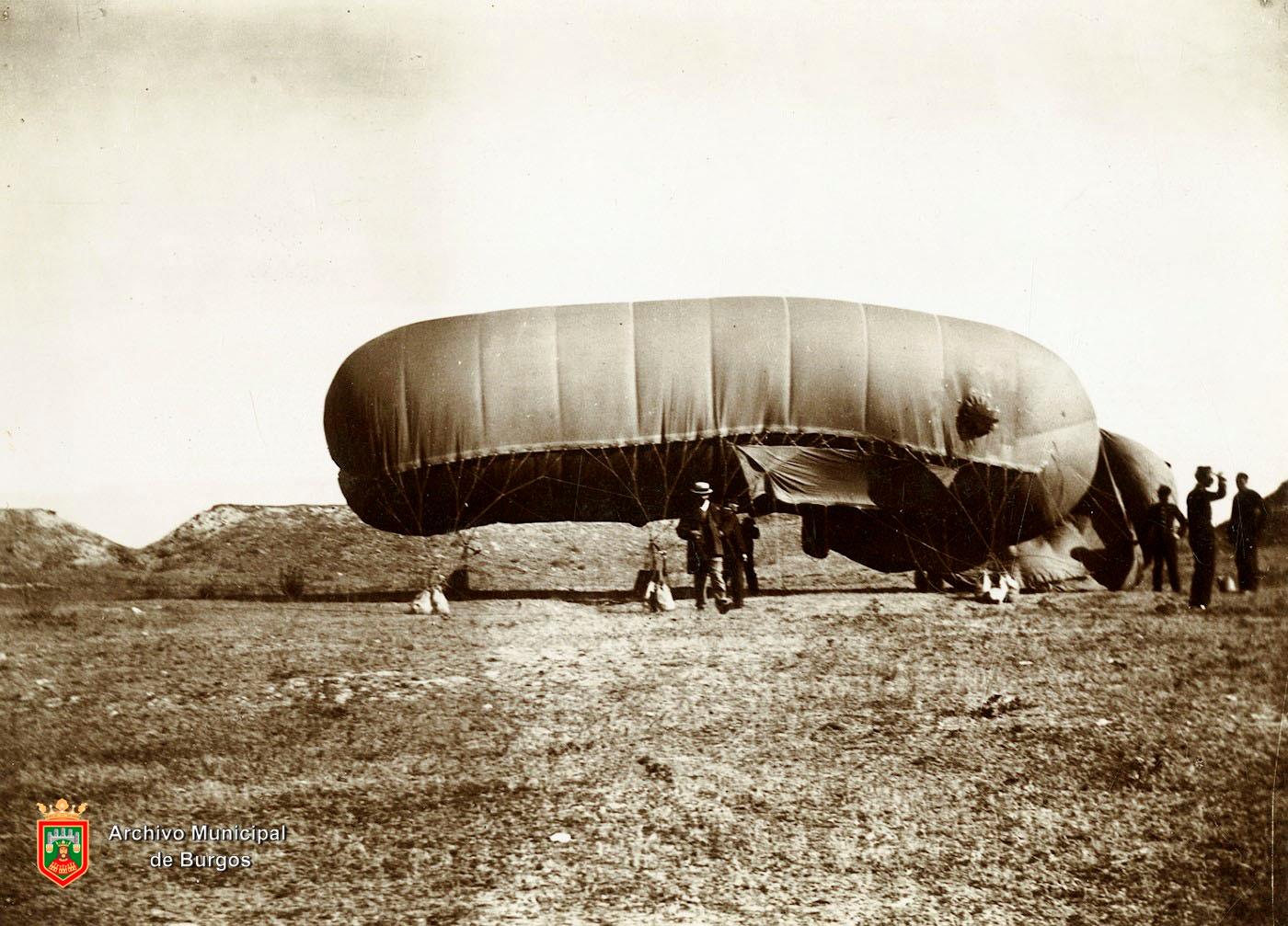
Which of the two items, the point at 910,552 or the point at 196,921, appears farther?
the point at 910,552

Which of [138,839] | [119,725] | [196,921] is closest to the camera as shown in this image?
[196,921]

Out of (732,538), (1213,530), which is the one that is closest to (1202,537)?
(1213,530)

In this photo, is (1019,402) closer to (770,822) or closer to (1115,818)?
(1115,818)

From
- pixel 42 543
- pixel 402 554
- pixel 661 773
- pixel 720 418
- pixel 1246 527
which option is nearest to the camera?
pixel 661 773

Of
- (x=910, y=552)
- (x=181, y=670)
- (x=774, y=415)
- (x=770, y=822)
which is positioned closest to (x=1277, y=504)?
(x=910, y=552)

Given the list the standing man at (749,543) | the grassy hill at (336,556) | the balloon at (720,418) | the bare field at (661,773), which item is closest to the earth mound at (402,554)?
the grassy hill at (336,556)

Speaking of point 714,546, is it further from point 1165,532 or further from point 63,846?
point 63,846
